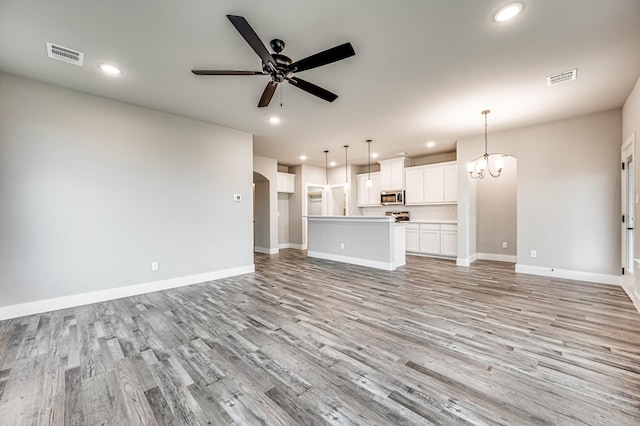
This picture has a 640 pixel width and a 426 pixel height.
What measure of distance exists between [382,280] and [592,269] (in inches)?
136

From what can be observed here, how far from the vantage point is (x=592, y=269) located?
14.2ft

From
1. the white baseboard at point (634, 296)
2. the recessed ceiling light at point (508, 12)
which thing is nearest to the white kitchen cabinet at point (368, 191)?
the white baseboard at point (634, 296)

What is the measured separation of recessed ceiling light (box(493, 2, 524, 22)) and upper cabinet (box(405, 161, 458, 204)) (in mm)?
4565

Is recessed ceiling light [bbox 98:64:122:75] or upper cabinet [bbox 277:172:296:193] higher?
recessed ceiling light [bbox 98:64:122:75]

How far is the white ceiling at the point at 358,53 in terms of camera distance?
80.8 inches

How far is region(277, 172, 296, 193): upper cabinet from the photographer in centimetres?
820

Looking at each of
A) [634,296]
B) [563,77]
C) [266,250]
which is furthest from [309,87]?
[266,250]

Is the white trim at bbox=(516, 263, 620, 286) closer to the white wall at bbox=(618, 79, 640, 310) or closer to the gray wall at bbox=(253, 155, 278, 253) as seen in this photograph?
the white wall at bbox=(618, 79, 640, 310)

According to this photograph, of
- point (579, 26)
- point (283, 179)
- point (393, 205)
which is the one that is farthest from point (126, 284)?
point (393, 205)

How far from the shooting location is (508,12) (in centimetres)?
205

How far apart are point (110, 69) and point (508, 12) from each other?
389cm

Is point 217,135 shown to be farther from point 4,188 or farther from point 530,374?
point 530,374

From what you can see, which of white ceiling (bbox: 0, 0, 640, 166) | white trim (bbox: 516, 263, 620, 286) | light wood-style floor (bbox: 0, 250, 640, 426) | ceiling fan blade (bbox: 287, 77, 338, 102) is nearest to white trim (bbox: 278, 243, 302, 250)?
light wood-style floor (bbox: 0, 250, 640, 426)

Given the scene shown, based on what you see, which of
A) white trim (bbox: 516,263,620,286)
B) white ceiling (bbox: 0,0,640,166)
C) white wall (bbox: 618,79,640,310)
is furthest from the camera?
white trim (bbox: 516,263,620,286)
